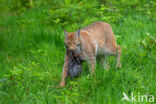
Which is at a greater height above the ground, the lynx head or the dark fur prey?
the lynx head

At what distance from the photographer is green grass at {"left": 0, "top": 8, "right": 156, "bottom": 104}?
3943mm

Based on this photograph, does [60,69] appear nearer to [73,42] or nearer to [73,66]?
[73,66]

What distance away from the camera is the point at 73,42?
468 centimetres

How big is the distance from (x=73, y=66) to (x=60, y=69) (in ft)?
1.39

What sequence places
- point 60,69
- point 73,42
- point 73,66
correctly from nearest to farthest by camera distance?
point 73,42 < point 73,66 < point 60,69

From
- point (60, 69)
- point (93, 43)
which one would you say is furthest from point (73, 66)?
point (93, 43)

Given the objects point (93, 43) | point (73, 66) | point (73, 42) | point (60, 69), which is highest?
point (73, 42)

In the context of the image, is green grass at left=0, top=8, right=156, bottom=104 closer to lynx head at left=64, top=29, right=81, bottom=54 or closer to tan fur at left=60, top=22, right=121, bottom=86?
tan fur at left=60, top=22, right=121, bottom=86

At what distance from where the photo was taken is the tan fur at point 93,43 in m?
4.75

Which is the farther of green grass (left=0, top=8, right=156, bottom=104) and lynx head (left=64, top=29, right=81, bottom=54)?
lynx head (left=64, top=29, right=81, bottom=54)

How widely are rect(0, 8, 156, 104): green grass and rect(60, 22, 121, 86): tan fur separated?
0.71 ft

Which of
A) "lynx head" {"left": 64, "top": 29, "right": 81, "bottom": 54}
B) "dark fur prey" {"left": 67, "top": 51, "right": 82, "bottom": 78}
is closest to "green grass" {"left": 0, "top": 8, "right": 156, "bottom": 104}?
"dark fur prey" {"left": 67, "top": 51, "right": 82, "bottom": 78}

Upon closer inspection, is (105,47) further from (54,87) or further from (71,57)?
(54,87)

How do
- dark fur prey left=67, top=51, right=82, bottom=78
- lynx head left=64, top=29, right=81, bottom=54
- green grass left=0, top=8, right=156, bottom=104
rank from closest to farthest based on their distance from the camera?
1. green grass left=0, top=8, right=156, bottom=104
2. lynx head left=64, top=29, right=81, bottom=54
3. dark fur prey left=67, top=51, right=82, bottom=78
